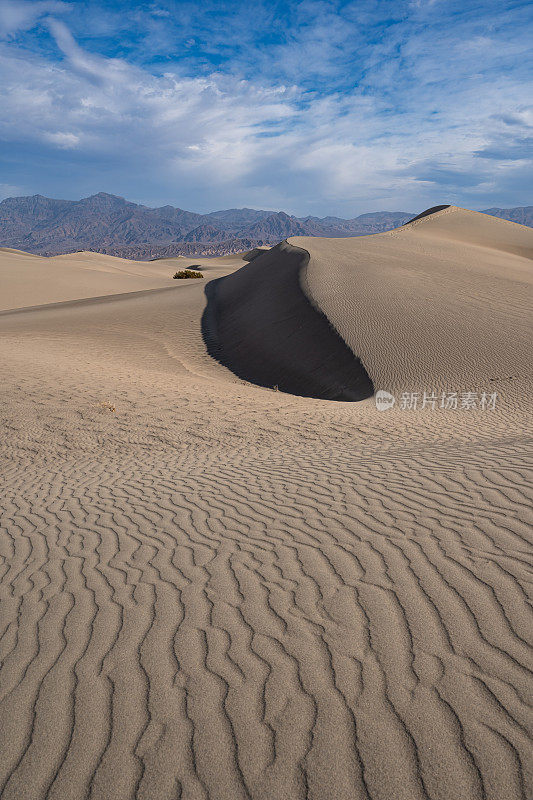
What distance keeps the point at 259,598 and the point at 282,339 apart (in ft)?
46.7

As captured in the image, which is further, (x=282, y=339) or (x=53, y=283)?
(x=53, y=283)

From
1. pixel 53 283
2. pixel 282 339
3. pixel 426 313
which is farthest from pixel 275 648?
pixel 53 283

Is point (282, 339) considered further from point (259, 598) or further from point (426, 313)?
point (259, 598)

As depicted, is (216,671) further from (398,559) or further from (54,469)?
(54,469)

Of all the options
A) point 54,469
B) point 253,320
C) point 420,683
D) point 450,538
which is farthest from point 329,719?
point 253,320

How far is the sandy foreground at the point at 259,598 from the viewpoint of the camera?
7.79 feet

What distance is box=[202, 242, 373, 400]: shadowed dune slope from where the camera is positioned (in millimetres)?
14328

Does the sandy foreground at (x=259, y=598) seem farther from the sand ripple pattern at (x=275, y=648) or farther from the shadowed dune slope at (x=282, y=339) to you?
the shadowed dune slope at (x=282, y=339)

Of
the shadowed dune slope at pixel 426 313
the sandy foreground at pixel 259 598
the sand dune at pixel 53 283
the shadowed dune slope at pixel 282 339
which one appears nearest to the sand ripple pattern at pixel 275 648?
the sandy foreground at pixel 259 598

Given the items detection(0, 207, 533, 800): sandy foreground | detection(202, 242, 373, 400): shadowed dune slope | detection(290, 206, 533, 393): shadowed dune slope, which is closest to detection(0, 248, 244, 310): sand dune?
detection(202, 242, 373, 400): shadowed dune slope

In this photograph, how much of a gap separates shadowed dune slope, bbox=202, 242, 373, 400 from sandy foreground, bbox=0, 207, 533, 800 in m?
2.75

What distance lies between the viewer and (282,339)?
57.3ft

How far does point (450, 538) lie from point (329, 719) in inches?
88.5

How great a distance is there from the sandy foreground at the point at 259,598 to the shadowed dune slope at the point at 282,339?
2.75 meters
